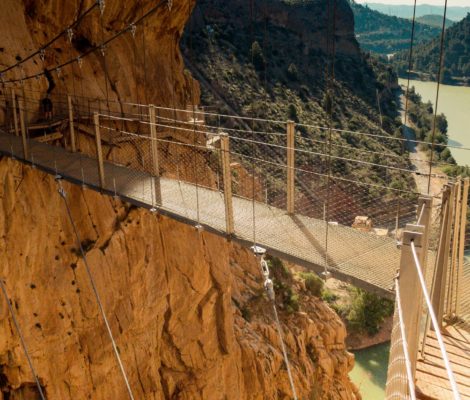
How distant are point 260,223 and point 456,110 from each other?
1491 inches

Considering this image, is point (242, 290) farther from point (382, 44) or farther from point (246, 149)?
point (382, 44)

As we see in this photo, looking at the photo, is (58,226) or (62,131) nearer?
(58,226)

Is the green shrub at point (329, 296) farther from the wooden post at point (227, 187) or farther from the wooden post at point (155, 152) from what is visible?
the wooden post at point (227, 187)

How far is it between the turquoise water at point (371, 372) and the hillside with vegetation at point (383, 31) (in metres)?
46.2

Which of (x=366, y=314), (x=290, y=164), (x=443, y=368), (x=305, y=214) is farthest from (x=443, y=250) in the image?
(x=366, y=314)

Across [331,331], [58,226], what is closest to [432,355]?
[58,226]

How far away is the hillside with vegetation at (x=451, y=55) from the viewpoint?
122ft

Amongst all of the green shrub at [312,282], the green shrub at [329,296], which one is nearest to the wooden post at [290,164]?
the green shrub at [312,282]

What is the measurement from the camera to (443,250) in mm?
2006

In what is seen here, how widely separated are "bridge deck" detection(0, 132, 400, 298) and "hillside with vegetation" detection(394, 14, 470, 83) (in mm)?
35633

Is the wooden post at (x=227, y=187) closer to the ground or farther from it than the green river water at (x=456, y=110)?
farther from it

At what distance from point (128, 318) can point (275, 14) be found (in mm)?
25141

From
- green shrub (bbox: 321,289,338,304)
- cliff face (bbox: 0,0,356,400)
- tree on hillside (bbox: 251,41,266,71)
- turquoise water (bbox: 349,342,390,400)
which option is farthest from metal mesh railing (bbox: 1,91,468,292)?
tree on hillside (bbox: 251,41,266,71)

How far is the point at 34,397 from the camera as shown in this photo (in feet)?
15.7
